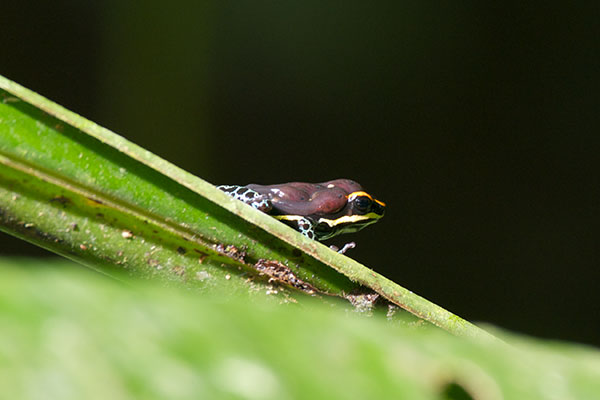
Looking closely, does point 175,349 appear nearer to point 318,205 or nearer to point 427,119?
point 318,205

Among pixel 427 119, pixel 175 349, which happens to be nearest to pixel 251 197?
pixel 175 349

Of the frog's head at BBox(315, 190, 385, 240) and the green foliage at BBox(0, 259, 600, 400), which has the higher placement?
the green foliage at BBox(0, 259, 600, 400)

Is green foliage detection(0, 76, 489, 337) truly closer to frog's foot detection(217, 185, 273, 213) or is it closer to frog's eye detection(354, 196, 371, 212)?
frog's foot detection(217, 185, 273, 213)

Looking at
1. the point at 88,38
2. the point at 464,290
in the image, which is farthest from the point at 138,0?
the point at 464,290

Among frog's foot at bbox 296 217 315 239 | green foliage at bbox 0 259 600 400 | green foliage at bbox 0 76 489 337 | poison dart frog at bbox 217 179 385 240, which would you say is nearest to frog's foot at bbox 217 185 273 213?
poison dart frog at bbox 217 179 385 240

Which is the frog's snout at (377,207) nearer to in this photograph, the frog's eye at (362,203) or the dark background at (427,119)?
the frog's eye at (362,203)

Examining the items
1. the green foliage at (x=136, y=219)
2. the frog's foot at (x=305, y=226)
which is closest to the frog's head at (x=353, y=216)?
the frog's foot at (x=305, y=226)

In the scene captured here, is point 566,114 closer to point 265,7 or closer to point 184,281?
point 265,7
